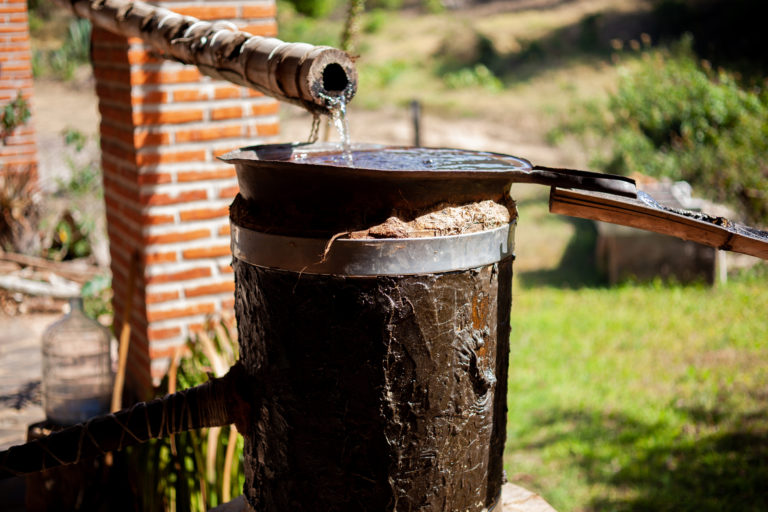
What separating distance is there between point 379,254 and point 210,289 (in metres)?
2.14

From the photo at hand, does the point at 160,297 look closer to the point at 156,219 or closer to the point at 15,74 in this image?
the point at 156,219

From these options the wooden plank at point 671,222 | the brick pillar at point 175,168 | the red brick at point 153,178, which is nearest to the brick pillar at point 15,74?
the brick pillar at point 175,168

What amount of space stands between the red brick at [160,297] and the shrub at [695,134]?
534 cm

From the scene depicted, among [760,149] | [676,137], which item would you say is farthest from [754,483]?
[676,137]

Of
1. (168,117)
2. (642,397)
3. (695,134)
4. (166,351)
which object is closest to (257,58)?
(168,117)

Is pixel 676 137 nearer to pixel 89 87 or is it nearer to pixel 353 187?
pixel 353 187

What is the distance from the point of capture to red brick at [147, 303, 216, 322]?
320 cm

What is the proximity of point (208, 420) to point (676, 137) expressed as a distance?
7575 mm

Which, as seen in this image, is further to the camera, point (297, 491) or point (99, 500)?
point (99, 500)

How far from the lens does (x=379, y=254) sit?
4.35 ft

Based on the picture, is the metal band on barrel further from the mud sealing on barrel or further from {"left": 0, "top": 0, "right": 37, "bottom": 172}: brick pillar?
{"left": 0, "top": 0, "right": 37, "bottom": 172}: brick pillar

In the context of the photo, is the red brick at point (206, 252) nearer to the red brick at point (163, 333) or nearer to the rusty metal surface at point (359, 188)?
the red brick at point (163, 333)

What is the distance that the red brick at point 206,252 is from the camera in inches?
127

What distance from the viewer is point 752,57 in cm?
1381
